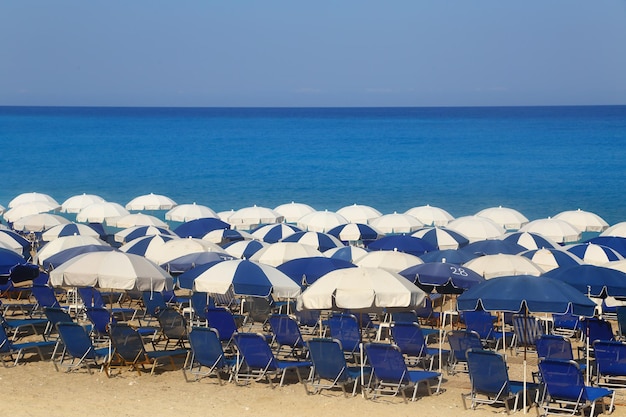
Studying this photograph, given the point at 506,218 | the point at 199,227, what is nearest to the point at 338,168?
the point at 506,218

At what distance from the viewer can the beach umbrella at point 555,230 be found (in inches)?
741

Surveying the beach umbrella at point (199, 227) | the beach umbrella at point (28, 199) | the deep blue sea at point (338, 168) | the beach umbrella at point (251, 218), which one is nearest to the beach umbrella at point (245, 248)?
the beach umbrella at point (199, 227)

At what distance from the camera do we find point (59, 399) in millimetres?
8617

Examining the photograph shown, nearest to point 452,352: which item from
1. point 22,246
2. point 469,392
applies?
point 469,392

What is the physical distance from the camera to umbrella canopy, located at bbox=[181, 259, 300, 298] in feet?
34.7

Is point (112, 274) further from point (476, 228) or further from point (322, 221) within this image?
point (322, 221)

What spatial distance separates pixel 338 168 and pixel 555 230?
45363 millimetres

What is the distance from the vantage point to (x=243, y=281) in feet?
34.9

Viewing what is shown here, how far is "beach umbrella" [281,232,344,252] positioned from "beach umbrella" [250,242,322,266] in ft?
4.79

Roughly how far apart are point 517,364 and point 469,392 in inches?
71.2

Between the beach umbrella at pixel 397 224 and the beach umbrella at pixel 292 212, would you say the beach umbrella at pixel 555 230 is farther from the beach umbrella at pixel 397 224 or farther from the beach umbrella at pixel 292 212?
the beach umbrella at pixel 292 212

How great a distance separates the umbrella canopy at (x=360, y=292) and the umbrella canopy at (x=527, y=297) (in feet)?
2.62

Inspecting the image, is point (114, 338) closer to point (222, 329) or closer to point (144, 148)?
point (222, 329)

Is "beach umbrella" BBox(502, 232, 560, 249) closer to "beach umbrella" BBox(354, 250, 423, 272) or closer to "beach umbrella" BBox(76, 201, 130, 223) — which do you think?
"beach umbrella" BBox(354, 250, 423, 272)
